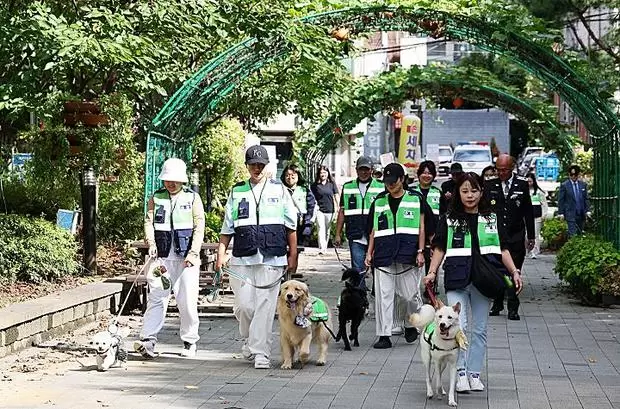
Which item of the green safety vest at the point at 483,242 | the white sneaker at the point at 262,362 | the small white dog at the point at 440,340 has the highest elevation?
the green safety vest at the point at 483,242

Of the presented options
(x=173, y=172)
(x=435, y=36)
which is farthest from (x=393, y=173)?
(x=435, y=36)

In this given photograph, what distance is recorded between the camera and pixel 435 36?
17656 millimetres

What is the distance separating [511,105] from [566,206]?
143 inches

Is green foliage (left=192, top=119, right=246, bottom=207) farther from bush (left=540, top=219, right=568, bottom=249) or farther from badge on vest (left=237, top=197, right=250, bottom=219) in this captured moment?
badge on vest (left=237, top=197, right=250, bottom=219)

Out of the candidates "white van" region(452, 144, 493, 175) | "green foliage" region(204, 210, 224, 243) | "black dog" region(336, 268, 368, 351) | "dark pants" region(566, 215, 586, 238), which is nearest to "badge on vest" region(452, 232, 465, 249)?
"black dog" region(336, 268, 368, 351)

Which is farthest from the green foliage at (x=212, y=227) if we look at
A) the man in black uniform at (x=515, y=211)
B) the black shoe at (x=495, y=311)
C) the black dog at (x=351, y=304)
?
the black dog at (x=351, y=304)

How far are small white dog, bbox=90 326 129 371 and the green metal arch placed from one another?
4785 mm

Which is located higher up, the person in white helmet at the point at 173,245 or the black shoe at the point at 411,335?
the person in white helmet at the point at 173,245

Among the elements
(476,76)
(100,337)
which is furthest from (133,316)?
(476,76)

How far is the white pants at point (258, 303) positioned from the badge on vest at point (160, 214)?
2.64 feet

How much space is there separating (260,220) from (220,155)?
39.6 ft

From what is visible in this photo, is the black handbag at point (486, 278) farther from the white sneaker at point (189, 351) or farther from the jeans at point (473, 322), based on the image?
the white sneaker at point (189, 351)

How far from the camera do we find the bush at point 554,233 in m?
25.4

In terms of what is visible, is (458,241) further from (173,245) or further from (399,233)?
(173,245)
